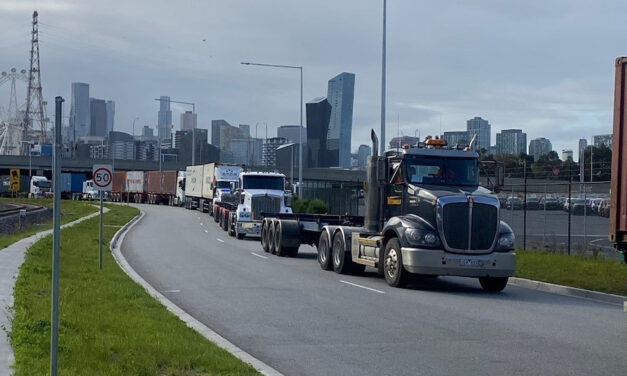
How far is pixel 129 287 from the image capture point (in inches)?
650

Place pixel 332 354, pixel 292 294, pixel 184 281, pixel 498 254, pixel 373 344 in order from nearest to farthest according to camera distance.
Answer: pixel 332 354, pixel 373 344, pixel 292 294, pixel 498 254, pixel 184 281

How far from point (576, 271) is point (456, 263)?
475 centimetres

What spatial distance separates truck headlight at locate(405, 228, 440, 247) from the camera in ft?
61.0

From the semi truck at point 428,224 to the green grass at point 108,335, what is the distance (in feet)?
19.3

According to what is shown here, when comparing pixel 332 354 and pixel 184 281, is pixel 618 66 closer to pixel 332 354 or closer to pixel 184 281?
pixel 332 354

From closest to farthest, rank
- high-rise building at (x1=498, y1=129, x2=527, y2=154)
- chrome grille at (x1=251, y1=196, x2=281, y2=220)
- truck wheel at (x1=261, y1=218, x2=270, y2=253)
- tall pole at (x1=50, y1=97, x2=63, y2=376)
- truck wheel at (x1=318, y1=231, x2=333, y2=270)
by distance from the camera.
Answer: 1. tall pole at (x1=50, y1=97, x2=63, y2=376)
2. truck wheel at (x1=318, y1=231, x2=333, y2=270)
3. truck wheel at (x1=261, y1=218, x2=270, y2=253)
4. chrome grille at (x1=251, y1=196, x2=281, y2=220)
5. high-rise building at (x1=498, y1=129, x2=527, y2=154)

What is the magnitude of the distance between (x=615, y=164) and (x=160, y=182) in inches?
3195

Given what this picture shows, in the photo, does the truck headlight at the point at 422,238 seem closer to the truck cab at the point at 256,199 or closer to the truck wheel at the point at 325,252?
the truck wheel at the point at 325,252

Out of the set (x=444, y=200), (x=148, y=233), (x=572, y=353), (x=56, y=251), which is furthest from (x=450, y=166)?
(x=148, y=233)

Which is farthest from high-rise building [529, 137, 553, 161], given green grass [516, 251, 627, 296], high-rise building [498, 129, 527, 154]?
green grass [516, 251, 627, 296]

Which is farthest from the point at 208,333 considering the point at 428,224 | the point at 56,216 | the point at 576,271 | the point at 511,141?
the point at 511,141

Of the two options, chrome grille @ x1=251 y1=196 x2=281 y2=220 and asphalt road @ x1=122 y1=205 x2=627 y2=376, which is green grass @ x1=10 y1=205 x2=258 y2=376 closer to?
asphalt road @ x1=122 y1=205 x2=627 y2=376

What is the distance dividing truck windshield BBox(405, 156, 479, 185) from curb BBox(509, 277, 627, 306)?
299cm

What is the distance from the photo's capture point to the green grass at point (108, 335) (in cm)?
919
